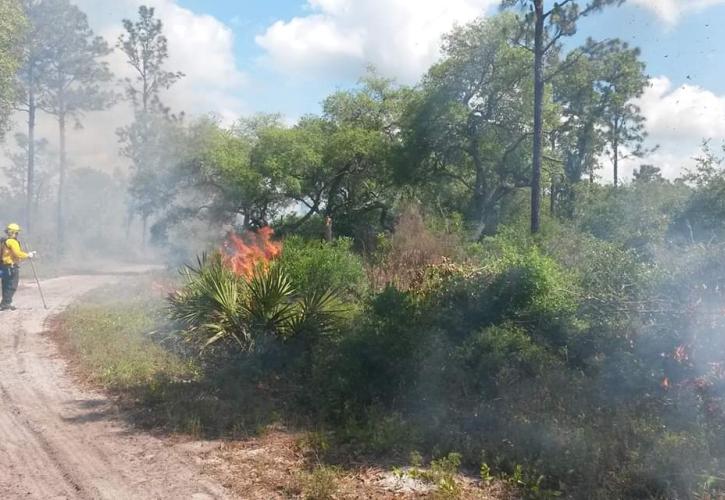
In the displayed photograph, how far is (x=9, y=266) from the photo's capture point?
13703mm

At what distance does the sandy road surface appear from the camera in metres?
5.19

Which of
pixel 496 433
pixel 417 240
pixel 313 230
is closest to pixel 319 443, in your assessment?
pixel 496 433

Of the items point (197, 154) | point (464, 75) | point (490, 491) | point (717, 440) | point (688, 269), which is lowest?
point (490, 491)

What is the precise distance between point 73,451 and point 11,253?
949 cm

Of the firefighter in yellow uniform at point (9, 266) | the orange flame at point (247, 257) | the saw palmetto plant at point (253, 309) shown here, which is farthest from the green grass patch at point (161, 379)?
the firefighter in yellow uniform at point (9, 266)

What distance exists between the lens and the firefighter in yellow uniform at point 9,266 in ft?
44.2

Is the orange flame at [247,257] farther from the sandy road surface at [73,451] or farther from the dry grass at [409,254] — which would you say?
the sandy road surface at [73,451]

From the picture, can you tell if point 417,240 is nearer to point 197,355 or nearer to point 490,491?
point 197,355

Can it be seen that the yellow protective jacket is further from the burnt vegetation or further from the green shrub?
the green shrub

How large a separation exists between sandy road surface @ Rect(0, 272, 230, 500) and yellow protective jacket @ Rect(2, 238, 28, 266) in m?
5.39

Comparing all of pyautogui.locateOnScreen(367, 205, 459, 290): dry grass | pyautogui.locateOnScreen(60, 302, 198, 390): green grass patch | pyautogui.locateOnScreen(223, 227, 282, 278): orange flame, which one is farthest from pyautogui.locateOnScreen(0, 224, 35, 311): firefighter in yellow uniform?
pyautogui.locateOnScreen(367, 205, 459, 290): dry grass

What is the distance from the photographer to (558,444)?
569 centimetres

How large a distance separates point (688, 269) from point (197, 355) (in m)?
6.55

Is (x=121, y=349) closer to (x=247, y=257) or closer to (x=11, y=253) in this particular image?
(x=247, y=257)
